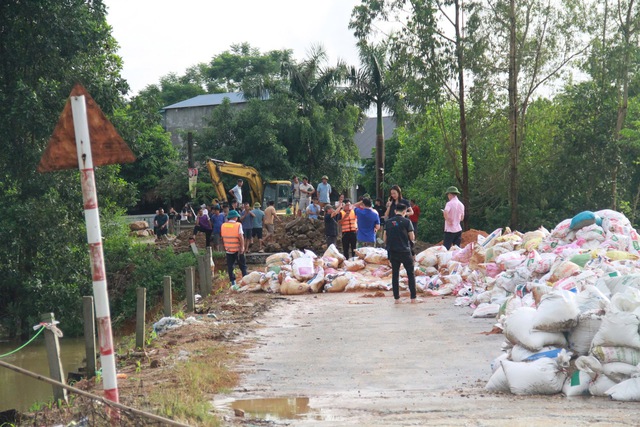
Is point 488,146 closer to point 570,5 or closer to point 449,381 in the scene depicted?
point 570,5

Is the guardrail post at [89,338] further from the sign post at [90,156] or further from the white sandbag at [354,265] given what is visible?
the white sandbag at [354,265]

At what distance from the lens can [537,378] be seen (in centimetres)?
771

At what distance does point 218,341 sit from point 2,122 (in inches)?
510

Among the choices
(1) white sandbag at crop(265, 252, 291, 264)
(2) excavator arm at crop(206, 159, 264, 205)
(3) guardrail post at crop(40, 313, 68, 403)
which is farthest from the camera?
(2) excavator arm at crop(206, 159, 264, 205)

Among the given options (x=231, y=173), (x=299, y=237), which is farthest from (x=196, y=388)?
(x=231, y=173)

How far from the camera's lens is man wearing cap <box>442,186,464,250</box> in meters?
19.0

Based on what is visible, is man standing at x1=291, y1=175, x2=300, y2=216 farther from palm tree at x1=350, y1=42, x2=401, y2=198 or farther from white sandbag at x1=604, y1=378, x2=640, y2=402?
white sandbag at x1=604, y1=378, x2=640, y2=402

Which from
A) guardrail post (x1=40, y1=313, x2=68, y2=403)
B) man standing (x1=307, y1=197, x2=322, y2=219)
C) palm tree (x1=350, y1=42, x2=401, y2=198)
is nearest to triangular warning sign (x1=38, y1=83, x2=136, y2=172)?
guardrail post (x1=40, y1=313, x2=68, y2=403)

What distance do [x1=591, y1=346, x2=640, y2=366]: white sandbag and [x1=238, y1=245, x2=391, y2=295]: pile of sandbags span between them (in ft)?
32.5

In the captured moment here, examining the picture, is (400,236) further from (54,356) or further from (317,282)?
(54,356)

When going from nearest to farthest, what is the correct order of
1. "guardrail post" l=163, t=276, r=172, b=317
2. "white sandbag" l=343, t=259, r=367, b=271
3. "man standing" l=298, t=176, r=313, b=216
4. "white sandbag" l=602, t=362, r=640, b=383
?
"white sandbag" l=602, t=362, r=640, b=383, "guardrail post" l=163, t=276, r=172, b=317, "white sandbag" l=343, t=259, r=367, b=271, "man standing" l=298, t=176, r=313, b=216

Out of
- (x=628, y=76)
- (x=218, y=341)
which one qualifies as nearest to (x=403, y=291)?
(x=218, y=341)

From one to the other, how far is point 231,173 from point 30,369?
1889cm

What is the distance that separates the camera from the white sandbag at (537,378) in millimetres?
7707
